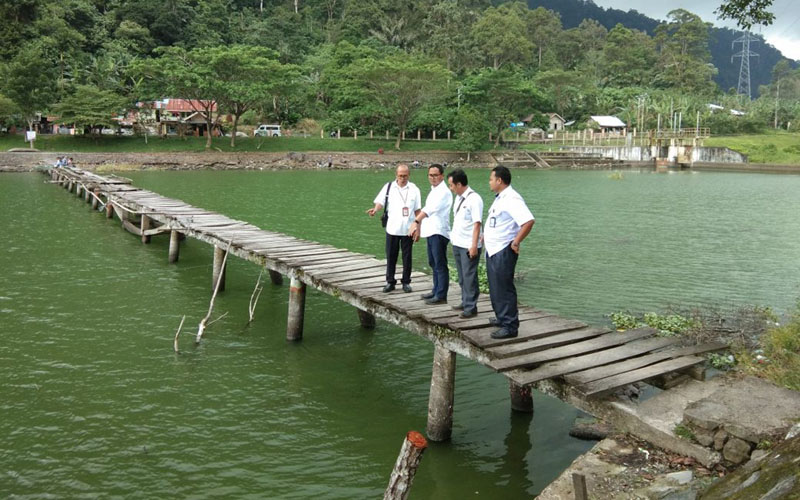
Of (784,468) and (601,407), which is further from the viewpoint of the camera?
(601,407)

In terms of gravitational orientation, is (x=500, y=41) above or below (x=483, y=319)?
above

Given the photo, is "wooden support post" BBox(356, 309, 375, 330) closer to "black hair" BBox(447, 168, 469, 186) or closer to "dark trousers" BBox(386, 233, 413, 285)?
"dark trousers" BBox(386, 233, 413, 285)

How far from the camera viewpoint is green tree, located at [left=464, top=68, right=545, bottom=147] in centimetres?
7306

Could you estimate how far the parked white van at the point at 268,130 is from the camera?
73625mm

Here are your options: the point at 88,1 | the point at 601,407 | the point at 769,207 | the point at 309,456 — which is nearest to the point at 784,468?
→ the point at 601,407

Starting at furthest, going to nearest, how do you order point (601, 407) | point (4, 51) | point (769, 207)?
point (4, 51) → point (769, 207) → point (601, 407)

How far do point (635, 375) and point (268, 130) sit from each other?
7218 centimetres

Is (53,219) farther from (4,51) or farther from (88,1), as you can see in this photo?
(88,1)

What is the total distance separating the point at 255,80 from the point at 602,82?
74.9 meters

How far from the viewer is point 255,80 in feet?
204

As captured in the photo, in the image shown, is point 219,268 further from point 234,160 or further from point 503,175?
point 234,160

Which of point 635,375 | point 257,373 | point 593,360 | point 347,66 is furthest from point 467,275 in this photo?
point 347,66

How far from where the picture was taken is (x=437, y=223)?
8.79 meters

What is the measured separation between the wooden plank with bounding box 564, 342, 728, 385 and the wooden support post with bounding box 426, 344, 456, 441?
1603mm
